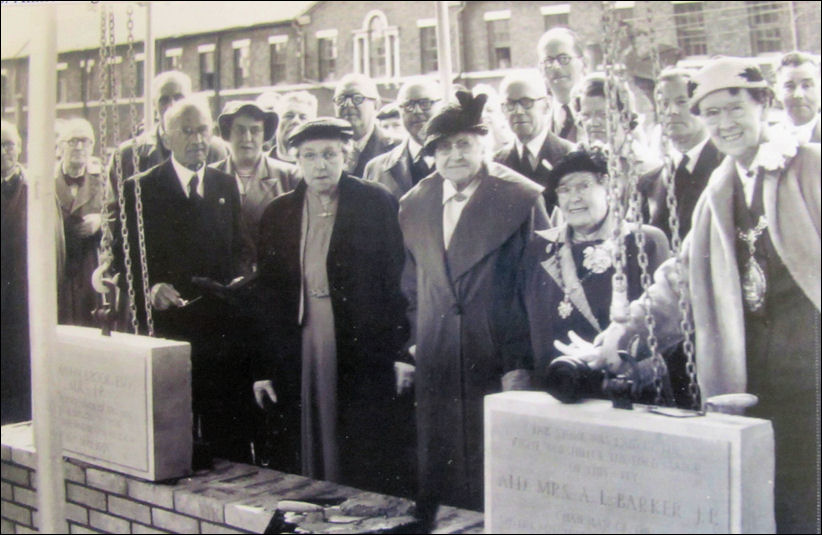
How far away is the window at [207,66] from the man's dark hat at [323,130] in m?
0.58

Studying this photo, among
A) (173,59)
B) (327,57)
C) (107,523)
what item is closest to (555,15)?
(327,57)

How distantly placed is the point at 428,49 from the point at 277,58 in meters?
0.80

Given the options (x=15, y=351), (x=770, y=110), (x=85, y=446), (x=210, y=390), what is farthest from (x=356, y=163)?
(x=15, y=351)

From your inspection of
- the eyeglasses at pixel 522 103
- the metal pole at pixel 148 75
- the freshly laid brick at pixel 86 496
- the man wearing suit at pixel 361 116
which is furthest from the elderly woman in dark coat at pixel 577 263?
the freshly laid brick at pixel 86 496

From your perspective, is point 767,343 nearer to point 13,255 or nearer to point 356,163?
point 356,163

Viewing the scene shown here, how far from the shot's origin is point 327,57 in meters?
3.95

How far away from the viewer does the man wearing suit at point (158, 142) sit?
4.29 m

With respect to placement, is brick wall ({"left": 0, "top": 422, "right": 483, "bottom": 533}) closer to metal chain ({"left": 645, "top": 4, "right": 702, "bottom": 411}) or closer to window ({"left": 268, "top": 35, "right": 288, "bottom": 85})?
metal chain ({"left": 645, "top": 4, "right": 702, "bottom": 411})

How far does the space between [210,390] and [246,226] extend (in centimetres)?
86

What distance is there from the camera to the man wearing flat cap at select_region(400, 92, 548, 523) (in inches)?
136

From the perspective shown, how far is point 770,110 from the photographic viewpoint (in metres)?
2.89

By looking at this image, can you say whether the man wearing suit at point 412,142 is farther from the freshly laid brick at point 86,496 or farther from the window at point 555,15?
the freshly laid brick at point 86,496

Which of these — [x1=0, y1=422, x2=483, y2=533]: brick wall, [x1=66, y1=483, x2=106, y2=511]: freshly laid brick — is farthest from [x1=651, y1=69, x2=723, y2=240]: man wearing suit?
[x1=66, y1=483, x2=106, y2=511]: freshly laid brick

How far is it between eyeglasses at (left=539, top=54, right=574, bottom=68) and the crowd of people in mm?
12
